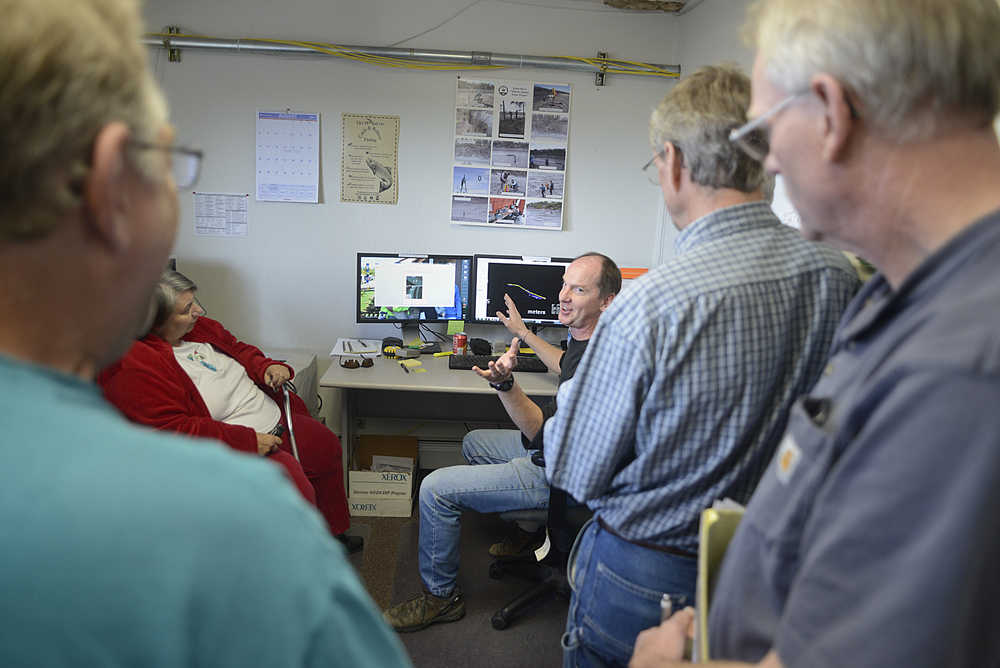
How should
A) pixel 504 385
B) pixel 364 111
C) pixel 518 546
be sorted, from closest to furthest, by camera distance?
pixel 504 385 → pixel 518 546 → pixel 364 111

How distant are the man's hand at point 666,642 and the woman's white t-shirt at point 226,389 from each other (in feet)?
6.17

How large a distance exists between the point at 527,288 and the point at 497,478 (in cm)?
137

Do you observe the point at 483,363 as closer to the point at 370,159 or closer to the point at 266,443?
the point at 266,443

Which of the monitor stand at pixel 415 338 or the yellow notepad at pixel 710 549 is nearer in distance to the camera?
the yellow notepad at pixel 710 549

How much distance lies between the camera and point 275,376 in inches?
103

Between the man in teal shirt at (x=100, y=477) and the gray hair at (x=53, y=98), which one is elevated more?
the gray hair at (x=53, y=98)

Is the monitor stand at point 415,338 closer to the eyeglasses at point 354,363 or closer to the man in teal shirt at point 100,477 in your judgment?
the eyeglasses at point 354,363

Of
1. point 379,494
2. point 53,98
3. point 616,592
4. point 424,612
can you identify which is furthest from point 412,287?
point 53,98

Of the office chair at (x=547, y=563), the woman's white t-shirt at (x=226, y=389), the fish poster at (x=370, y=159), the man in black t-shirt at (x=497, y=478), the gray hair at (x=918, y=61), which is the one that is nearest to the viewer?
the gray hair at (x=918, y=61)

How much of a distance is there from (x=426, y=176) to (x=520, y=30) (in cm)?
93

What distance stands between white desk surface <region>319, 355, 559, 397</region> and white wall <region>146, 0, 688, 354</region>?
70 cm

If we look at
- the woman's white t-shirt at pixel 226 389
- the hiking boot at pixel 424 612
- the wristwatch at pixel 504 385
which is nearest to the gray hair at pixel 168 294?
the woman's white t-shirt at pixel 226 389

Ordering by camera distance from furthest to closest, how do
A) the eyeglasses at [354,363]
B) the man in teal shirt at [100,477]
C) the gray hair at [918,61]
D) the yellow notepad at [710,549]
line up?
1. the eyeglasses at [354,363]
2. the yellow notepad at [710,549]
3. the gray hair at [918,61]
4. the man in teal shirt at [100,477]

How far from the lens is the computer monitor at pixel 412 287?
10.6ft
